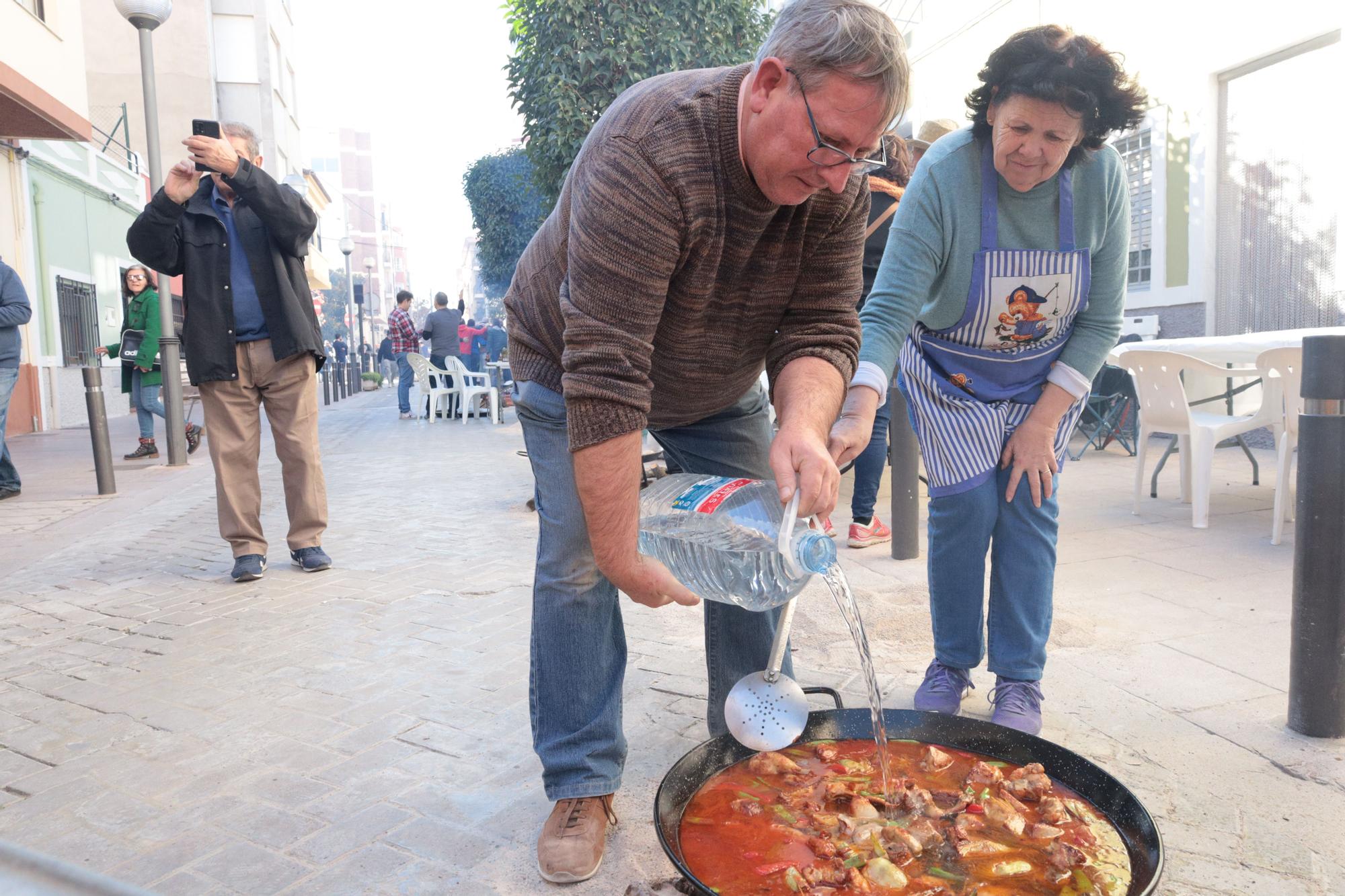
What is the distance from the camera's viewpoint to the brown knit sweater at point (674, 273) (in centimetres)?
173

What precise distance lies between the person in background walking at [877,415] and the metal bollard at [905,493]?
15 centimetres

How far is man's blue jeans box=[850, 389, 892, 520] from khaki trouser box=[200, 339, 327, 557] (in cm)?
291

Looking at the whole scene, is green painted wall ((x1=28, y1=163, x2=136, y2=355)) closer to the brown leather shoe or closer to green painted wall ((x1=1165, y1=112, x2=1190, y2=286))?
green painted wall ((x1=1165, y1=112, x2=1190, y2=286))

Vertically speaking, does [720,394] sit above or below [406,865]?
above

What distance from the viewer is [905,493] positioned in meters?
5.04

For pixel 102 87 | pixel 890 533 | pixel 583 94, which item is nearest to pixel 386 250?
pixel 102 87

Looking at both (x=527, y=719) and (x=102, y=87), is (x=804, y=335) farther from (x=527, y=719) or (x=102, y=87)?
(x=102, y=87)

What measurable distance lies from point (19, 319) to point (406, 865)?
6.94 m

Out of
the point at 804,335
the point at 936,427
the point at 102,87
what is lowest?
the point at 936,427

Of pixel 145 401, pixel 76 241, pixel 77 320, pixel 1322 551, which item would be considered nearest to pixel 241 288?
pixel 1322 551

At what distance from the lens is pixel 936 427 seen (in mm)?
2814

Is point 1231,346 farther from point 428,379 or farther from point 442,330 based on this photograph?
point 428,379

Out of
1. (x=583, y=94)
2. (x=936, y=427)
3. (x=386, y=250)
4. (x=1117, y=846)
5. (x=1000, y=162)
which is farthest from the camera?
(x=386, y=250)

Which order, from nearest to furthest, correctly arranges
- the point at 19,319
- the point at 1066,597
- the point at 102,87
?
the point at 1066,597
the point at 19,319
the point at 102,87
